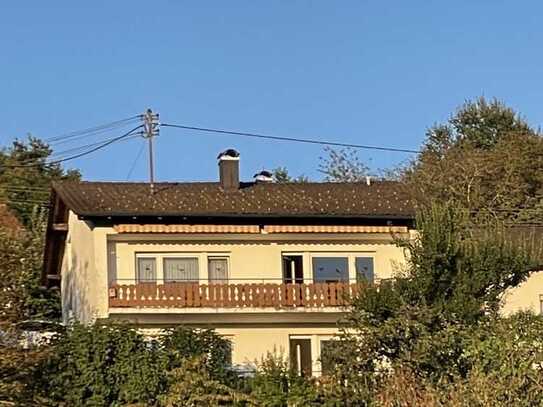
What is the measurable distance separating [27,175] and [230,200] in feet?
92.4

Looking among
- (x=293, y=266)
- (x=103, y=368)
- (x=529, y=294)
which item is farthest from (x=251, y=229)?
(x=103, y=368)

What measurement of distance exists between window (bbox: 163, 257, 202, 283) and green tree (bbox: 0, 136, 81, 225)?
20.6 m

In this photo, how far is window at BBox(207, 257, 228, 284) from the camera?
119ft

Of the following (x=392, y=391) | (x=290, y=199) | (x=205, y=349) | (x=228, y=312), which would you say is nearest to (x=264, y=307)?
(x=228, y=312)

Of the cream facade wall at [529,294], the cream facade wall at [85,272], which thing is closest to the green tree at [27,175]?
the cream facade wall at [85,272]

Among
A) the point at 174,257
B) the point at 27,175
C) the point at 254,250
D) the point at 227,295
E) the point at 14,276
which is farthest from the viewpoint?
the point at 27,175

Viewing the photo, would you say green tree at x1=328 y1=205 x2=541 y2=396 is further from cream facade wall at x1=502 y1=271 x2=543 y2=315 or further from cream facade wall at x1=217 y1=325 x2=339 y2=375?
cream facade wall at x1=502 y1=271 x2=543 y2=315

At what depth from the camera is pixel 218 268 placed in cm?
3647

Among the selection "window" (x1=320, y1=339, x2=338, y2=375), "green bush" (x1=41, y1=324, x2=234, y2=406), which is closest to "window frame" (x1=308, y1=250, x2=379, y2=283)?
"window" (x1=320, y1=339, x2=338, y2=375)

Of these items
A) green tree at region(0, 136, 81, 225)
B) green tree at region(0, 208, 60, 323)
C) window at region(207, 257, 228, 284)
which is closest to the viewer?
green tree at region(0, 208, 60, 323)

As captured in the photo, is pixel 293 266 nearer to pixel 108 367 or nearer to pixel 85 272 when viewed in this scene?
pixel 85 272

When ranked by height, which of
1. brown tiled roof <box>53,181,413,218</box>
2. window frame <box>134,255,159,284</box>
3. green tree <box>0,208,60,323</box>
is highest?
brown tiled roof <box>53,181,413,218</box>

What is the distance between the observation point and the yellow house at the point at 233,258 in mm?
34938

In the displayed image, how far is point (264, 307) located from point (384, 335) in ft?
32.5
